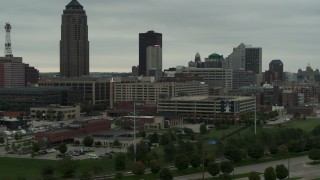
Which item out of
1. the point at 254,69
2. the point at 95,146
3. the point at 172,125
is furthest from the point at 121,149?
the point at 254,69

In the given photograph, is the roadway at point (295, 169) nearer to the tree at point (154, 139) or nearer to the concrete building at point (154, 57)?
the tree at point (154, 139)

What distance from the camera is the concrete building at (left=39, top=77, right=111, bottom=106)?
89062 millimetres

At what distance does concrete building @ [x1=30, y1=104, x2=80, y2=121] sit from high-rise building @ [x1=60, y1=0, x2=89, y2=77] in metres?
56.6

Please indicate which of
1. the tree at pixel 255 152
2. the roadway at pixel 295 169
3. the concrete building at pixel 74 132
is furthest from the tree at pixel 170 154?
the concrete building at pixel 74 132

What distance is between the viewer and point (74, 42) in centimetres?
12838

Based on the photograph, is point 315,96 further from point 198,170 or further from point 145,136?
point 198,170

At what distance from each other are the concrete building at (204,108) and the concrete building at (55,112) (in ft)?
35.0

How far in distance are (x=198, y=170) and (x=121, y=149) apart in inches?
395

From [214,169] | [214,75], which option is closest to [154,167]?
[214,169]

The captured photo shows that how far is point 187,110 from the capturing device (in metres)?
67.8

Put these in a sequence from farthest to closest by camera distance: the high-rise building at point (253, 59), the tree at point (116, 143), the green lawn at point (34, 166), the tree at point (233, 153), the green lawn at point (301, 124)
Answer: the high-rise building at point (253, 59) < the green lawn at point (301, 124) < the tree at point (116, 143) < the tree at point (233, 153) < the green lawn at point (34, 166)

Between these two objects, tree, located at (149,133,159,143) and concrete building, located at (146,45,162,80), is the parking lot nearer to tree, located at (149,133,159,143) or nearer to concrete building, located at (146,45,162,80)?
tree, located at (149,133,159,143)

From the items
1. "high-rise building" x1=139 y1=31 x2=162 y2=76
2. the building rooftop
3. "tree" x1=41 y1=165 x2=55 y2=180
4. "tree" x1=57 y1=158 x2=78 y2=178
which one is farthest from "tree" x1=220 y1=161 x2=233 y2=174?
"high-rise building" x1=139 y1=31 x2=162 y2=76

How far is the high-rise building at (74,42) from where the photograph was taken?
408 feet
